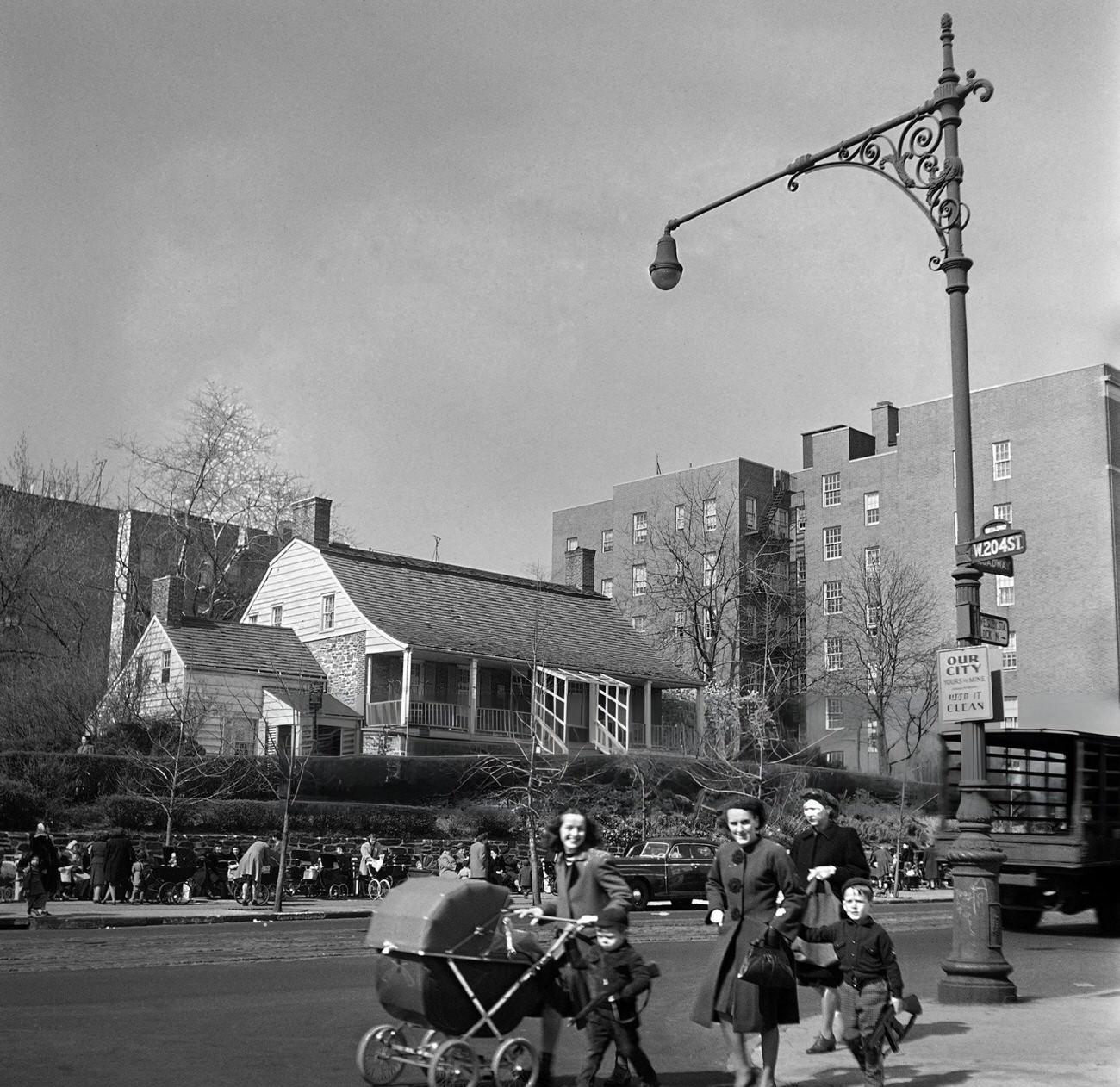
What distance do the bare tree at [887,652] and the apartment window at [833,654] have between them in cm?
4

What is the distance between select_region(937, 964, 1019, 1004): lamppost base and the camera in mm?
10984

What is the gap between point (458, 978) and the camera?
7.07 meters

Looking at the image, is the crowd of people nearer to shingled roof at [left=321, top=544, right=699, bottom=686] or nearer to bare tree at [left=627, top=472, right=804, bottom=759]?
shingled roof at [left=321, top=544, right=699, bottom=686]

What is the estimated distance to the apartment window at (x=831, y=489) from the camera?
70.6 meters

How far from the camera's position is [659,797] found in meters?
40.2

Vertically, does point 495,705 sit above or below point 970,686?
above

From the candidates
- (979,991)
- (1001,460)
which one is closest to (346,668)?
(1001,460)

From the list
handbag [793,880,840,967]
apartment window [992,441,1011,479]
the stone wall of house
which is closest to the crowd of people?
handbag [793,880,840,967]

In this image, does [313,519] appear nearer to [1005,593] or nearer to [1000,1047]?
[1005,593]

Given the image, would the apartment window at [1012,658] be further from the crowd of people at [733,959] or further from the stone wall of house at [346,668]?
the crowd of people at [733,959]

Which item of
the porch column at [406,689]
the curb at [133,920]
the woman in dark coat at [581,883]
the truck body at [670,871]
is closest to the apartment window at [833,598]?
the porch column at [406,689]

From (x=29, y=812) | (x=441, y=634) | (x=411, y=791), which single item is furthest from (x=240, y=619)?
(x=29, y=812)

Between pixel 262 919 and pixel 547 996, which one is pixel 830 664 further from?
pixel 547 996

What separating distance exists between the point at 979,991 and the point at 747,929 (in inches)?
169
